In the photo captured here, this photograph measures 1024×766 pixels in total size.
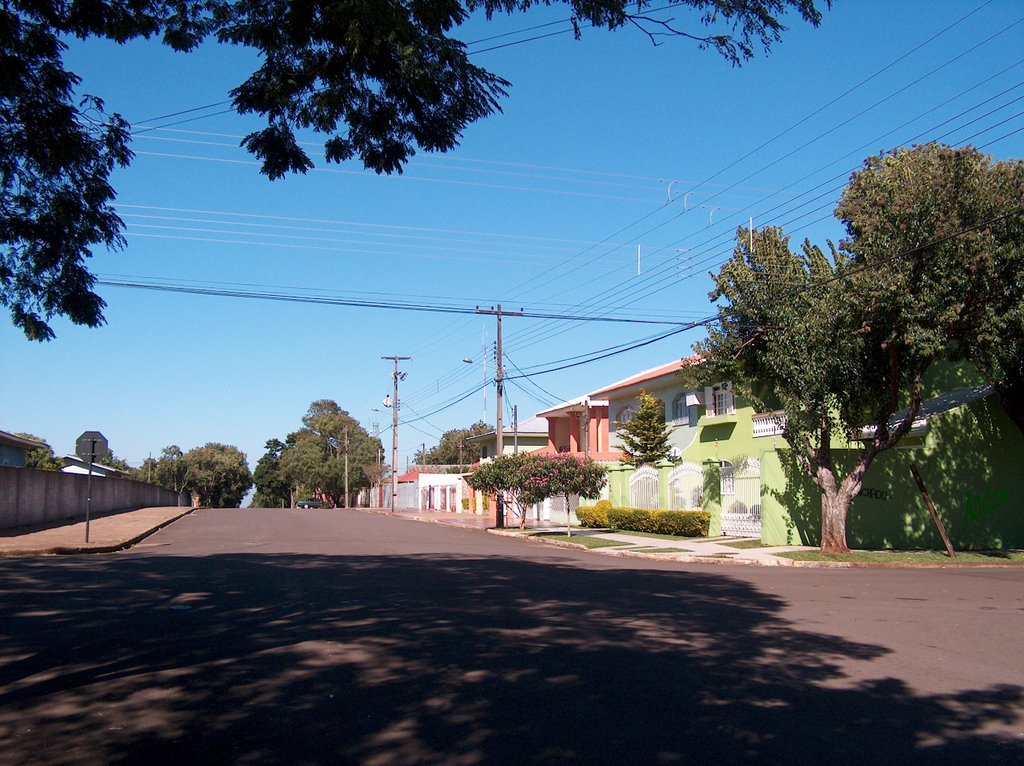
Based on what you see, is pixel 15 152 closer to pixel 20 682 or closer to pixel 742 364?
pixel 20 682

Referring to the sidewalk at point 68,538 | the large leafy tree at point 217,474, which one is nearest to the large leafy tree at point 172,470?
the large leafy tree at point 217,474

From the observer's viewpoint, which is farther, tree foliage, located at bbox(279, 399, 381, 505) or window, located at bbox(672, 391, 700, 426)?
tree foliage, located at bbox(279, 399, 381, 505)

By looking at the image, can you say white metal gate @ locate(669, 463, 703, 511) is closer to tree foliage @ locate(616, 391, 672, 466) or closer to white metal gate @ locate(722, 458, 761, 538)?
white metal gate @ locate(722, 458, 761, 538)

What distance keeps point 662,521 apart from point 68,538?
17.4 m

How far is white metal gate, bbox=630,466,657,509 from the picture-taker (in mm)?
32281

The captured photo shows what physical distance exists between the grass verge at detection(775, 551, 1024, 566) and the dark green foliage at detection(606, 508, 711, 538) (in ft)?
20.1

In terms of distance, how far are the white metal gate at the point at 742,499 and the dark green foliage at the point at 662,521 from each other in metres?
0.71

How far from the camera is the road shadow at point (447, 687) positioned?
5.69 meters

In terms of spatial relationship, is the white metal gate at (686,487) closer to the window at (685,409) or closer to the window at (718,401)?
the window at (718,401)

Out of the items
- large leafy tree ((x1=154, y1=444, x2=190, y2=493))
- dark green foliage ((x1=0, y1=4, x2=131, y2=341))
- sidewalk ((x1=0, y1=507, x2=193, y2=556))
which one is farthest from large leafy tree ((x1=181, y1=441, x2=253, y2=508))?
dark green foliage ((x1=0, y1=4, x2=131, y2=341))

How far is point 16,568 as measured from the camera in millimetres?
15969

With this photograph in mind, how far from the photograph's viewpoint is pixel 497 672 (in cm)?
770

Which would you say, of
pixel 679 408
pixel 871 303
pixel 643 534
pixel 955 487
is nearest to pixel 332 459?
pixel 679 408

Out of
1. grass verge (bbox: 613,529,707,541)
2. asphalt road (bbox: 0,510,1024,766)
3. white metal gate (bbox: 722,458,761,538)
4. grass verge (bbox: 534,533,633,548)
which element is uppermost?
white metal gate (bbox: 722,458,761,538)
